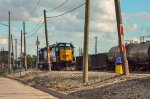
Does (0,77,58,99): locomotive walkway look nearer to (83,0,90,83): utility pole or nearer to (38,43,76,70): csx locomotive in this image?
(83,0,90,83): utility pole

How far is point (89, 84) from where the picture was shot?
998 inches

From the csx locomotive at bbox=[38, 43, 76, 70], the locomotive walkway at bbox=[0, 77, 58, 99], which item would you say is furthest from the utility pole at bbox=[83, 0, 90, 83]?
the csx locomotive at bbox=[38, 43, 76, 70]

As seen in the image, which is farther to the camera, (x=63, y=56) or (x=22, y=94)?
(x=63, y=56)

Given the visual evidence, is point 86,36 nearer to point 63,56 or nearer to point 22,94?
point 22,94

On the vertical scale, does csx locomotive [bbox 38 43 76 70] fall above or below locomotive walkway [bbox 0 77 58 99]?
above

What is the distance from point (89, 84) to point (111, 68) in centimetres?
2461

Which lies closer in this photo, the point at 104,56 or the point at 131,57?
the point at 131,57

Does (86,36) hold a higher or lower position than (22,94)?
higher

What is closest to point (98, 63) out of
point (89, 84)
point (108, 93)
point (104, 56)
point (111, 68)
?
point (104, 56)

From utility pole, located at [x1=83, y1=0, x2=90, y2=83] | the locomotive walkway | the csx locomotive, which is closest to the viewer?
the locomotive walkway

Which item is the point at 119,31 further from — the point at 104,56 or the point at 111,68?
the point at 104,56

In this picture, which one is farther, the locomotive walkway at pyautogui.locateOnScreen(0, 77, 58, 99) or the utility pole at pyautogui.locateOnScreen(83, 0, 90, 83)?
the utility pole at pyautogui.locateOnScreen(83, 0, 90, 83)

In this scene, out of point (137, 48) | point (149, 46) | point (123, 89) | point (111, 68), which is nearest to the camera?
point (123, 89)

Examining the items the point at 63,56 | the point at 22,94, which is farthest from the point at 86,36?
the point at 63,56
